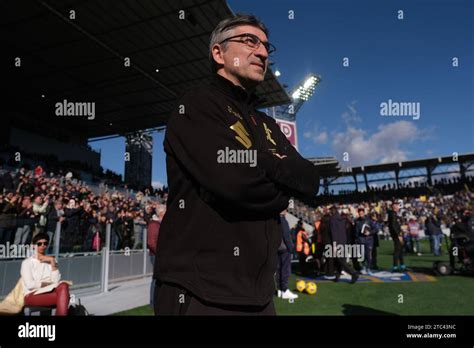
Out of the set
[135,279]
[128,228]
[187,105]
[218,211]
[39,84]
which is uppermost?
[39,84]

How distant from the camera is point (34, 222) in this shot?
943 cm

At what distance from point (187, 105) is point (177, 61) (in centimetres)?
2186

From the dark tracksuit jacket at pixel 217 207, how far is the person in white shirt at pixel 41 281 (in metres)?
4.22

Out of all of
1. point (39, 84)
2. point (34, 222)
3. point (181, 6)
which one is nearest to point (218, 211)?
point (34, 222)

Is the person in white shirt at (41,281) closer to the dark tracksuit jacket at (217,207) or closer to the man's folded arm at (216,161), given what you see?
the dark tracksuit jacket at (217,207)

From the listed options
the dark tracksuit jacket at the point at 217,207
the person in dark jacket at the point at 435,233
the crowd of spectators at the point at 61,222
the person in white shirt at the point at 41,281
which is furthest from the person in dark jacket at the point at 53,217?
the person in dark jacket at the point at 435,233

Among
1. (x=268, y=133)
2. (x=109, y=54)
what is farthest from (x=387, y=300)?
(x=109, y=54)

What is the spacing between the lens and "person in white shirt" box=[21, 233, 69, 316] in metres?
4.71

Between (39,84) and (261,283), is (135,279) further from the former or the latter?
(39,84)

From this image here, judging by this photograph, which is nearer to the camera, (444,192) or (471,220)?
(471,220)

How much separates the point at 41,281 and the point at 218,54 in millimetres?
5105

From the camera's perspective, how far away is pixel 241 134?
1.44 m

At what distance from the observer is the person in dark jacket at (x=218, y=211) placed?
1.29 m

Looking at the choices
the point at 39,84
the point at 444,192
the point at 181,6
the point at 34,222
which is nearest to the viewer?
the point at 34,222
